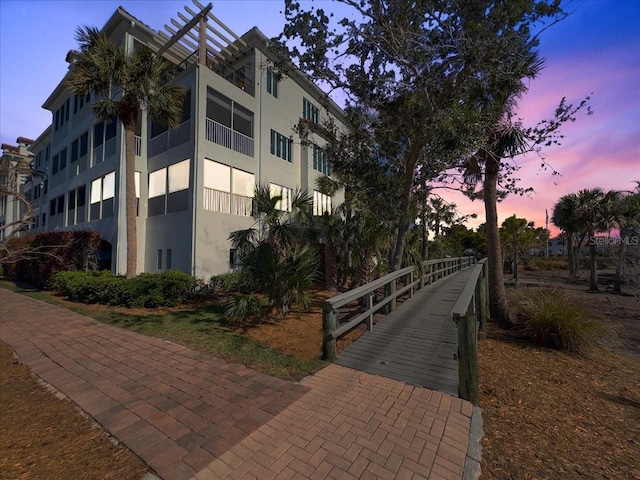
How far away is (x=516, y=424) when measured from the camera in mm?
3418

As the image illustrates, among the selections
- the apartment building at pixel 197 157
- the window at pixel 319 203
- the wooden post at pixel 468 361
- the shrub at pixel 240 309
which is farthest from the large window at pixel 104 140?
the wooden post at pixel 468 361

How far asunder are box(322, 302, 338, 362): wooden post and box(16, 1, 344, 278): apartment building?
7.49m

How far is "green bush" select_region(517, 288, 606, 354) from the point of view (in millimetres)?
6250

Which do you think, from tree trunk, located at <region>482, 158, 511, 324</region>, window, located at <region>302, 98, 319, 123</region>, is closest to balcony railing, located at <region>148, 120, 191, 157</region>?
window, located at <region>302, 98, 319, 123</region>

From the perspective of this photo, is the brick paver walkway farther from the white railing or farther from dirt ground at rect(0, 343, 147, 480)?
the white railing

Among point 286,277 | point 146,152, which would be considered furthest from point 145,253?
point 286,277

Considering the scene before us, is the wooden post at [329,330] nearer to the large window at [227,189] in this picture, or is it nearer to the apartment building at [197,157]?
the apartment building at [197,157]

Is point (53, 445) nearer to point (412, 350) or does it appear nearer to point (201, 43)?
→ point (412, 350)

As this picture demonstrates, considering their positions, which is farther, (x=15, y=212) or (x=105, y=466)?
(x=15, y=212)

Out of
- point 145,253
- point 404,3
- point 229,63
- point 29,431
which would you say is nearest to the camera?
point 29,431

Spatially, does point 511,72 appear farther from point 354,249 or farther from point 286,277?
point 286,277

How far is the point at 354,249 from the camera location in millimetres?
10266

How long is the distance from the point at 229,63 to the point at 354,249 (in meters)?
13.8

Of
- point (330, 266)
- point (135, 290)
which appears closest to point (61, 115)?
point (135, 290)
